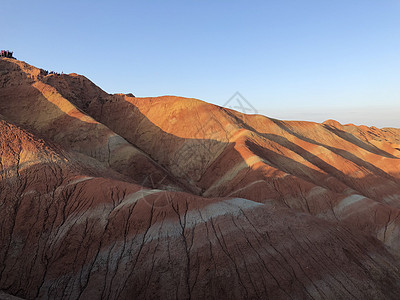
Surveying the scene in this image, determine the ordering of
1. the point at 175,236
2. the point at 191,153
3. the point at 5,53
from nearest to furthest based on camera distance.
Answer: the point at 175,236 → the point at 191,153 → the point at 5,53

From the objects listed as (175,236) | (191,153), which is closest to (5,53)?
(191,153)

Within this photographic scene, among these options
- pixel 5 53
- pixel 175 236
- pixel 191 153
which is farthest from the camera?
pixel 5 53

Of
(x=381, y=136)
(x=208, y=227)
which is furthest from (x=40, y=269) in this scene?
(x=381, y=136)

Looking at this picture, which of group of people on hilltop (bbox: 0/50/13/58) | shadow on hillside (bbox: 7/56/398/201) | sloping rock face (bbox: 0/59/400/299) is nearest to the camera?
sloping rock face (bbox: 0/59/400/299)

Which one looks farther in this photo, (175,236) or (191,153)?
(191,153)

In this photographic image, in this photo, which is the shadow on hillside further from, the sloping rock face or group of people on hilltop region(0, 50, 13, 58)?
group of people on hilltop region(0, 50, 13, 58)

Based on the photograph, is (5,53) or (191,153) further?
(5,53)

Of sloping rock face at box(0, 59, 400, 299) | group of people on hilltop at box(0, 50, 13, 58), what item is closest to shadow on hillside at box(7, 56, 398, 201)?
sloping rock face at box(0, 59, 400, 299)

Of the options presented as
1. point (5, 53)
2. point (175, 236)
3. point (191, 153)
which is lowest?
point (175, 236)

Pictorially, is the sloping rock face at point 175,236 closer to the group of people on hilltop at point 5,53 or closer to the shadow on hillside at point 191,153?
the shadow on hillside at point 191,153

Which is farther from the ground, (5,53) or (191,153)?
(5,53)

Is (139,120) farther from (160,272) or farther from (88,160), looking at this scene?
(160,272)

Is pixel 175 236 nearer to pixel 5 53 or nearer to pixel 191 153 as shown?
pixel 191 153
